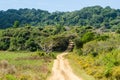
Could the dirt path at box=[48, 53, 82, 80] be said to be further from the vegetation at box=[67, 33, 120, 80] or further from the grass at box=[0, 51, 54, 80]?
the vegetation at box=[67, 33, 120, 80]

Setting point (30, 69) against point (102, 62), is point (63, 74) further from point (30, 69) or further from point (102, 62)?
point (102, 62)

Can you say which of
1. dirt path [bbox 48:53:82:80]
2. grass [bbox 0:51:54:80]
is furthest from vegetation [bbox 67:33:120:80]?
grass [bbox 0:51:54:80]

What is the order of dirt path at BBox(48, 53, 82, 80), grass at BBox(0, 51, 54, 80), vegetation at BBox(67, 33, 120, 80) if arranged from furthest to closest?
dirt path at BBox(48, 53, 82, 80) < vegetation at BBox(67, 33, 120, 80) < grass at BBox(0, 51, 54, 80)

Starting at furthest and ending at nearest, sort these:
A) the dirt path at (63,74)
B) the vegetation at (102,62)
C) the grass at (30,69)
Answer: the dirt path at (63,74) < the vegetation at (102,62) < the grass at (30,69)

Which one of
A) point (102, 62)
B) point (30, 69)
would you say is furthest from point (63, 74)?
point (102, 62)

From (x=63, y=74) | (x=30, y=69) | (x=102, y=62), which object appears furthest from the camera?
(x=102, y=62)

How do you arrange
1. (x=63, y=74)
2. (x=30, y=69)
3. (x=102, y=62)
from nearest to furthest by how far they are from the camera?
(x=63, y=74) → (x=30, y=69) → (x=102, y=62)

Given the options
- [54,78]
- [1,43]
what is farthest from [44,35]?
[54,78]

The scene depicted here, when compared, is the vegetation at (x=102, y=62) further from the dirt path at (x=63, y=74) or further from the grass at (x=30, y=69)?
the grass at (x=30, y=69)

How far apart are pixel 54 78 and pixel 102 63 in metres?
12.6

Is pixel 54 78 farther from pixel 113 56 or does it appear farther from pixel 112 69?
pixel 113 56

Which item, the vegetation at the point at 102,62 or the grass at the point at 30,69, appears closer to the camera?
the grass at the point at 30,69

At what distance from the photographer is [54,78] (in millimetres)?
43406

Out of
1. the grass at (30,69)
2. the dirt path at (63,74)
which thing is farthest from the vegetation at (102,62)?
the grass at (30,69)
